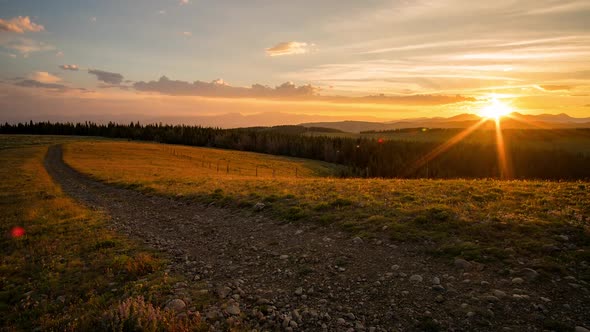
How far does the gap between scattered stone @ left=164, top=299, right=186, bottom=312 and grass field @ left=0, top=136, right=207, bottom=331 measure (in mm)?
237

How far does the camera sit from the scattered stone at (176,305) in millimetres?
7414

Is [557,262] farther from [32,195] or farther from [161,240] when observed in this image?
[32,195]

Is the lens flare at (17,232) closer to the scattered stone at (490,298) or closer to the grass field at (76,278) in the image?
the grass field at (76,278)

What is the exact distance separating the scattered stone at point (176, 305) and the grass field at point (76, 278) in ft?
0.78

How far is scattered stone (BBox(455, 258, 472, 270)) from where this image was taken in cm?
843

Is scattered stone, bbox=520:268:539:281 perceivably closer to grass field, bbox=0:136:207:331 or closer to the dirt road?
the dirt road

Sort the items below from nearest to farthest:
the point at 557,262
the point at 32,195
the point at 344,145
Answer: the point at 557,262
the point at 32,195
the point at 344,145

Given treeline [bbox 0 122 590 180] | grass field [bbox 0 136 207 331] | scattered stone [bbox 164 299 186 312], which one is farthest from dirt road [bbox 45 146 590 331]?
treeline [bbox 0 122 590 180]

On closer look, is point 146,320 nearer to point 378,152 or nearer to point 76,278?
point 76,278

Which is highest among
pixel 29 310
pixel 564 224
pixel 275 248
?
pixel 564 224

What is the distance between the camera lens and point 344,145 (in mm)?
121938

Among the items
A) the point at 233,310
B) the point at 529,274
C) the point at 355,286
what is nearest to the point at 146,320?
the point at 233,310

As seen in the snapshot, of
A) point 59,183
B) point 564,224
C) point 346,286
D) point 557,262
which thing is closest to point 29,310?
point 346,286

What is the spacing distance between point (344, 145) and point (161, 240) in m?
112
